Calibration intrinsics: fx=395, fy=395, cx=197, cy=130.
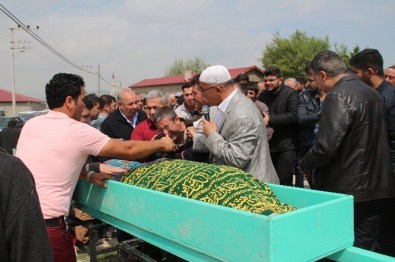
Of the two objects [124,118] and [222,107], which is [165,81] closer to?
[124,118]

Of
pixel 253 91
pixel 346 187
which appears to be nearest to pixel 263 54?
pixel 253 91

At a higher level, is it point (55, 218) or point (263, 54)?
point (263, 54)

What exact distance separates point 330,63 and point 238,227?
1.74 meters

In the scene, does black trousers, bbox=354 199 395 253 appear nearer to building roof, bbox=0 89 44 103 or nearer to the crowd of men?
the crowd of men

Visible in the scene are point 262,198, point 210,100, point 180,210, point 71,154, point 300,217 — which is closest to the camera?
point 300,217

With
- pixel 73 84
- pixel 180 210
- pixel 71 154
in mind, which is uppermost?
pixel 73 84

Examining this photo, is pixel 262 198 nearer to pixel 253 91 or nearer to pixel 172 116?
pixel 172 116

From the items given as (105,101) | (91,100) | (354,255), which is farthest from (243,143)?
(105,101)

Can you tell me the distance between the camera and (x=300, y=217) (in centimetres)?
172

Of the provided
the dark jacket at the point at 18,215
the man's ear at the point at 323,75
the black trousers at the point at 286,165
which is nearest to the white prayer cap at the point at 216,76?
the man's ear at the point at 323,75

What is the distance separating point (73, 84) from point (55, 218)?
89cm

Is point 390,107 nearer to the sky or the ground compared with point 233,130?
nearer to the sky

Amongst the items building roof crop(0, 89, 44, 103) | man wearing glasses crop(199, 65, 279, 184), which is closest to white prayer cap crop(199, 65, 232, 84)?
man wearing glasses crop(199, 65, 279, 184)

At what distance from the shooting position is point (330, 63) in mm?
2928
